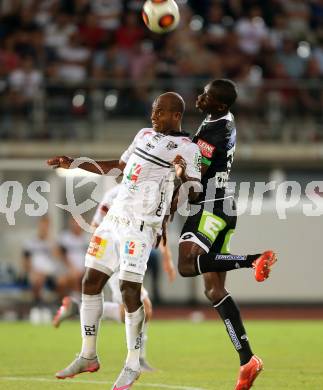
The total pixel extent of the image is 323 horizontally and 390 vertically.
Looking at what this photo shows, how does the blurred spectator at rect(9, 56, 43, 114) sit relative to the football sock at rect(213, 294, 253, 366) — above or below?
above

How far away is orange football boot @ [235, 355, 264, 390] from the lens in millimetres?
7969

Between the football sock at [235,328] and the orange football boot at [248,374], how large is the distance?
7 centimetres

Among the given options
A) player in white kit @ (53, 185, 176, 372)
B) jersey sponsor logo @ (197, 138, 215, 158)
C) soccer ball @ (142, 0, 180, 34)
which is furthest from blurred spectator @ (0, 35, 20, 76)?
jersey sponsor logo @ (197, 138, 215, 158)

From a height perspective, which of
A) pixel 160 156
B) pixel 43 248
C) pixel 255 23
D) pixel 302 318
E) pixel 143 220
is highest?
pixel 255 23

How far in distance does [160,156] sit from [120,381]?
5.70 feet

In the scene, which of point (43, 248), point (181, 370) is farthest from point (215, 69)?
point (181, 370)

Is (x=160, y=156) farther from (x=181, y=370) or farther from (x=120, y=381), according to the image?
(x=181, y=370)

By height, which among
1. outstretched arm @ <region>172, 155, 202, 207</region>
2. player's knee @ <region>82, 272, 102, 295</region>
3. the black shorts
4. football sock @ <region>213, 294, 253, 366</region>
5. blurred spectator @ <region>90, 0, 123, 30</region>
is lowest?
football sock @ <region>213, 294, 253, 366</region>

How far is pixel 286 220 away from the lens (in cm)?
2055

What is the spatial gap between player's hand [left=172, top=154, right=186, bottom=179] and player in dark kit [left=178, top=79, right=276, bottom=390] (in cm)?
76

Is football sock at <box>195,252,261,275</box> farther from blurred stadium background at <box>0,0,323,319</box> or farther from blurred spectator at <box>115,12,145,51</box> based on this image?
blurred spectator at <box>115,12,145,51</box>

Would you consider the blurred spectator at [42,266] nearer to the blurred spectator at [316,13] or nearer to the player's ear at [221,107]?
the blurred spectator at [316,13]

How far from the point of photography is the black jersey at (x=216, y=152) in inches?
332

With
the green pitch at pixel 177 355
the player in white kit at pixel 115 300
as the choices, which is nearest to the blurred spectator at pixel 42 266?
the green pitch at pixel 177 355
